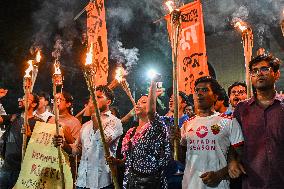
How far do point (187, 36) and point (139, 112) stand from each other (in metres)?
4.18

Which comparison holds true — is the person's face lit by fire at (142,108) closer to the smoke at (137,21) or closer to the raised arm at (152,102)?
the raised arm at (152,102)

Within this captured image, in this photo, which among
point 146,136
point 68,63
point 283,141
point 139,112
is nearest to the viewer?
point 283,141

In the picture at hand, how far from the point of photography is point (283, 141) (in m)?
2.91

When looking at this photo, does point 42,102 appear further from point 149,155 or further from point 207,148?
point 207,148

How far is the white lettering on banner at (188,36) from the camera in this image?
8.20 meters

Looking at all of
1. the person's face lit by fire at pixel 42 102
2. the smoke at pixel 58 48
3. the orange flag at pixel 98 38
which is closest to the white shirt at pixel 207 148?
the person's face lit by fire at pixel 42 102

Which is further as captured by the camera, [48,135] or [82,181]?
[48,135]

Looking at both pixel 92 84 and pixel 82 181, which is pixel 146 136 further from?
pixel 82 181

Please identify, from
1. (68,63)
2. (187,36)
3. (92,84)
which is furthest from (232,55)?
(92,84)

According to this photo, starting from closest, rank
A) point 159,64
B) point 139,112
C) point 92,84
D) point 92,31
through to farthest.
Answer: point 92,84
point 139,112
point 92,31
point 159,64

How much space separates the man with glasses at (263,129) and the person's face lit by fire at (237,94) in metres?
2.10

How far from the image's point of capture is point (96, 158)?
4.76 metres

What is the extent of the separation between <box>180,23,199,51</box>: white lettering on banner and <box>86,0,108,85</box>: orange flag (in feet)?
6.53

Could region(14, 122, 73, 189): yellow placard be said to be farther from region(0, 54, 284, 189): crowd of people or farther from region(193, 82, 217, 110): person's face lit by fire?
region(193, 82, 217, 110): person's face lit by fire
